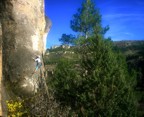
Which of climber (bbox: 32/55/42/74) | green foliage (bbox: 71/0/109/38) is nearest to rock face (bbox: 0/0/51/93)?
climber (bbox: 32/55/42/74)

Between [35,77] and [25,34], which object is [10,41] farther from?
[35,77]

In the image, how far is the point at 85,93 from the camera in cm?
1276

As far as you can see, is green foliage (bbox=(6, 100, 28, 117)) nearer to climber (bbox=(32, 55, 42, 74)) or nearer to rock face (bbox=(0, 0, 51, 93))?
rock face (bbox=(0, 0, 51, 93))

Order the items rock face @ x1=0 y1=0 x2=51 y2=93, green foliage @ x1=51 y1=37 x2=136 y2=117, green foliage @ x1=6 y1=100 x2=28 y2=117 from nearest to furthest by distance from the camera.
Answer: green foliage @ x1=6 y1=100 x2=28 y2=117
green foliage @ x1=51 y1=37 x2=136 y2=117
rock face @ x1=0 y1=0 x2=51 y2=93

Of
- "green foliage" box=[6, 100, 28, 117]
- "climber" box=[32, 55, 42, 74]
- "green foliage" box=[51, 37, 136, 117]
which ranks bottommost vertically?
"green foliage" box=[6, 100, 28, 117]

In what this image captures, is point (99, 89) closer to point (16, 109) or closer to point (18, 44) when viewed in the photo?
point (16, 109)

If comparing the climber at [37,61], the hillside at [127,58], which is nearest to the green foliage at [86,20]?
the hillside at [127,58]

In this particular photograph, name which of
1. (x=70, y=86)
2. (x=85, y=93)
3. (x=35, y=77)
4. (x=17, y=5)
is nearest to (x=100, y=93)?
(x=85, y=93)

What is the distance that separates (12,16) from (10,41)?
0.92m

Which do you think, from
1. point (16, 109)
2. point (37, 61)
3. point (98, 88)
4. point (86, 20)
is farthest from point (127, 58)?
point (16, 109)

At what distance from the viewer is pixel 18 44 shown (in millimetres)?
13594

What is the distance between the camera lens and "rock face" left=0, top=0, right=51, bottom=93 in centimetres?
1345

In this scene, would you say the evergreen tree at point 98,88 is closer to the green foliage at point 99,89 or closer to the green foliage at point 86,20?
the green foliage at point 99,89

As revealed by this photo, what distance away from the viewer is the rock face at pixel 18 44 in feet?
44.1
